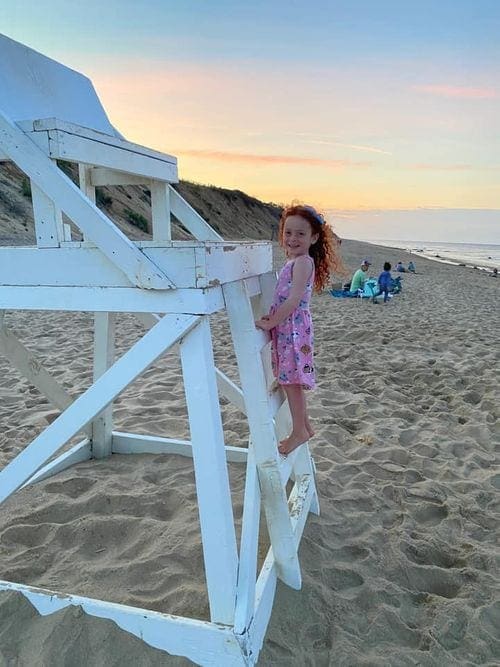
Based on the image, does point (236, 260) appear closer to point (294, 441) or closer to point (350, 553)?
point (294, 441)

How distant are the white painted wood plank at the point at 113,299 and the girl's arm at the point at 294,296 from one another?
0.48m

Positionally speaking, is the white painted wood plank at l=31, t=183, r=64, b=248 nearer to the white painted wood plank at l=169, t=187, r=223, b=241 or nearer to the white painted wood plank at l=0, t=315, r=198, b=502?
the white painted wood plank at l=0, t=315, r=198, b=502

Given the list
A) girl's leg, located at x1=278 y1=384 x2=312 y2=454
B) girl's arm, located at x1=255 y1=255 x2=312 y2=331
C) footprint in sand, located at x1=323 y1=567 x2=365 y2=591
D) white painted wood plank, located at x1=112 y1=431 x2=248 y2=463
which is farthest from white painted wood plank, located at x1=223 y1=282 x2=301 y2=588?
white painted wood plank, located at x1=112 y1=431 x2=248 y2=463

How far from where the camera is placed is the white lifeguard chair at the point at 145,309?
1.61 meters

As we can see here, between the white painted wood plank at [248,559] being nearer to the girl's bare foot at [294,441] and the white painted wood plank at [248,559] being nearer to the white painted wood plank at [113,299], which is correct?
the girl's bare foot at [294,441]

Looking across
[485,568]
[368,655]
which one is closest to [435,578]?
[485,568]

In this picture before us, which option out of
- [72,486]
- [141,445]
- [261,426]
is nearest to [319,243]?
[261,426]

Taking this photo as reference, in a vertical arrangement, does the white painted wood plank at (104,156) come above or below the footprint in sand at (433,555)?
above

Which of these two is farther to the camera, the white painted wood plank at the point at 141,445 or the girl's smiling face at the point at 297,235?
the white painted wood plank at the point at 141,445

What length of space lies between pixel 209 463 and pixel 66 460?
6.12ft

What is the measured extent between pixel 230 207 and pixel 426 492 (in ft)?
158

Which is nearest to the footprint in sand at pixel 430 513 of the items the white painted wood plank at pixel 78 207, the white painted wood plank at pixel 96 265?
the white painted wood plank at pixel 96 265

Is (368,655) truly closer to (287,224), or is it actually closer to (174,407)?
(287,224)

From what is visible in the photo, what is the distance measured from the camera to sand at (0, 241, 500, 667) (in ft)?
Answer: 6.54
